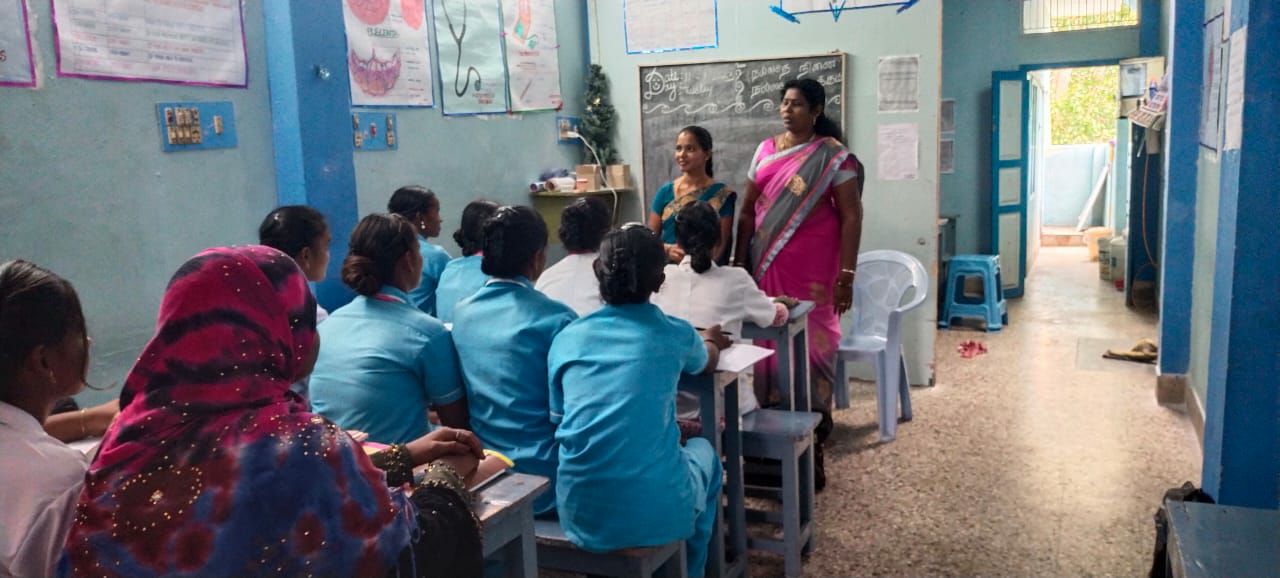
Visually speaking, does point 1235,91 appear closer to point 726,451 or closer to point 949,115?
point 726,451

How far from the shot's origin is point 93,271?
2730 millimetres

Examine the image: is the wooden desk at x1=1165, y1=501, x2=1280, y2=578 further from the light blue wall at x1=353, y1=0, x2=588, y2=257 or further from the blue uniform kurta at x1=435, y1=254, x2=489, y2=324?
the light blue wall at x1=353, y1=0, x2=588, y2=257

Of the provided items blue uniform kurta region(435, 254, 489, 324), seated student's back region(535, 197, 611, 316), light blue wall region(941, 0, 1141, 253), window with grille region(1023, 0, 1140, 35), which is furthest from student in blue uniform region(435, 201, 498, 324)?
window with grille region(1023, 0, 1140, 35)

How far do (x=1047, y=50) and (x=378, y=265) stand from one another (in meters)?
6.49

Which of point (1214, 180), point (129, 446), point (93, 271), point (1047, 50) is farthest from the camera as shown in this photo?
point (1047, 50)

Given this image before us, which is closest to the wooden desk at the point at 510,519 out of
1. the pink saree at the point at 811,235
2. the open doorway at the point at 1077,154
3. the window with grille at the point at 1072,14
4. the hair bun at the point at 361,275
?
the hair bun at the point at 361,275

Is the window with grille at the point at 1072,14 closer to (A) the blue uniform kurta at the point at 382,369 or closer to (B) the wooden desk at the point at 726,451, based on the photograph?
(B) the wooden desk at the point at 726,451

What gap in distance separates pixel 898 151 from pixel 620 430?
3.17 m

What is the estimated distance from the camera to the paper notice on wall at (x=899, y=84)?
456 centimetres

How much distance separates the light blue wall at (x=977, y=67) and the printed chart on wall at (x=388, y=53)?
4.75 meters

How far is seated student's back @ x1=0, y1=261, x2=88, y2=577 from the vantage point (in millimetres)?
1200

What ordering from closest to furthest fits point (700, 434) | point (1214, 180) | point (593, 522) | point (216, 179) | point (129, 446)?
point (129, 446)
point (593, 522)
point (700, 434)
point (216, 179)
point (1214, 180)

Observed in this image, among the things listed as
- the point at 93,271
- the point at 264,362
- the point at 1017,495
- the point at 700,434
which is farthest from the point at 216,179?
the point at 1017,495

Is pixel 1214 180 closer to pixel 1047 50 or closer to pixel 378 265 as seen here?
pixel 378 265
